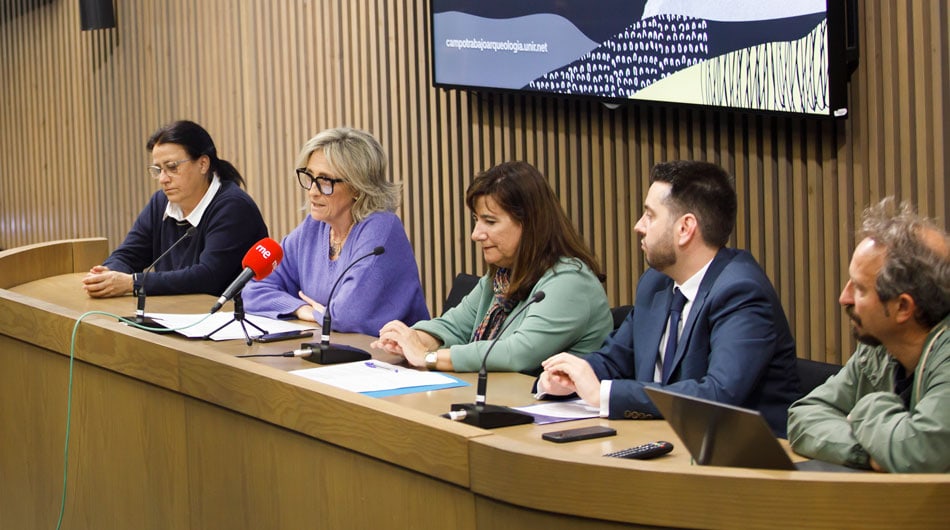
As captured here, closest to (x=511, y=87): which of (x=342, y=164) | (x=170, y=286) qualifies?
(x=342, y=164)

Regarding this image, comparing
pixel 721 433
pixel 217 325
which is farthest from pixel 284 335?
pixel 721 433

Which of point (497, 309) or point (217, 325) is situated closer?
point (497, 309)

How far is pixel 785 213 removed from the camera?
13.9 ft

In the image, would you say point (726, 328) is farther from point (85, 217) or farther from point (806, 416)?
point (85, 217)

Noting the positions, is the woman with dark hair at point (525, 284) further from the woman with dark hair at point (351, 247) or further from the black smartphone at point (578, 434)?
the black smartphone at point (578, 434)

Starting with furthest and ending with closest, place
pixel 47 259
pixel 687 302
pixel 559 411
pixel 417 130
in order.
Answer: pixel 417 130
pixel 47 259
pixel 687 302
pixel 559 411

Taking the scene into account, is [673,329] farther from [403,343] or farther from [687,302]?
[403,343]

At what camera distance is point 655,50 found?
4504mm

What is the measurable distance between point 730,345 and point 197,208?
108 inches

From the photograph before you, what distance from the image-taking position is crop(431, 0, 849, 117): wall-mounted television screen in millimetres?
3930

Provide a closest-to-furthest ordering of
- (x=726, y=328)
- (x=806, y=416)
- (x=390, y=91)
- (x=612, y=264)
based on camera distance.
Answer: (x=806, y=416)
(x=726, y=328)
(x=612, y=264)
(x=390, y=91)

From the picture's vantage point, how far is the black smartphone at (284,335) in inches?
142

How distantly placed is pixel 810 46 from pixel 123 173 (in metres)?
5.97

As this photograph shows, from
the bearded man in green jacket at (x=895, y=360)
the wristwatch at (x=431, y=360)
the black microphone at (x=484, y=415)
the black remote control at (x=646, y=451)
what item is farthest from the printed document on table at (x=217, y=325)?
the bearded man in green jacket at (x=895, y=360)
